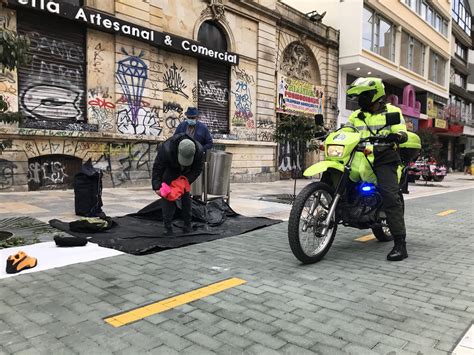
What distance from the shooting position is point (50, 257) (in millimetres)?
4582

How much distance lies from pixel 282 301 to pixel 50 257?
2.67 meters

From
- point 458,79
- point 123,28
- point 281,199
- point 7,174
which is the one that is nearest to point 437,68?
point 458,79

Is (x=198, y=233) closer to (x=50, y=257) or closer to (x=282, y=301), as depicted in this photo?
(x=50, y=257)

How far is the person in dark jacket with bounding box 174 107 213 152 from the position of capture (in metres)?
7.24

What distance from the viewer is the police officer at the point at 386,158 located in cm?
478

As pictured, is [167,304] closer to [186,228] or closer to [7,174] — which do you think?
[186,228]

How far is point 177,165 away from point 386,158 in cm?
261

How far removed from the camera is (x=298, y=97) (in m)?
20.6

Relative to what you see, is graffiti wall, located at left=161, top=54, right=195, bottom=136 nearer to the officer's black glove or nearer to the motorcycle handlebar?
the motorcycle handlebar

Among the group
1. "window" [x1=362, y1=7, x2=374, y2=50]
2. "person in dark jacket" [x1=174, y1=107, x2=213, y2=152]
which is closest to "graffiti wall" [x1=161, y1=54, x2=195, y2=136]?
"person in dark jacket" [x1=174, y1=107, x2=213, y2=152]

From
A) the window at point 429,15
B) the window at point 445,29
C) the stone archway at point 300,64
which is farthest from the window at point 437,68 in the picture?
the stone archway at point 300,64

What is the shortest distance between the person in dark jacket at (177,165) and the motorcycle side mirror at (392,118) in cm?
237

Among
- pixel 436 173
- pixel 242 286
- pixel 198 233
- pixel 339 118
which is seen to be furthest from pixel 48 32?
pixel 436 173

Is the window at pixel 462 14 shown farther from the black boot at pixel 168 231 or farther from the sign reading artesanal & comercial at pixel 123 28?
the black boot at pixel 168 231
